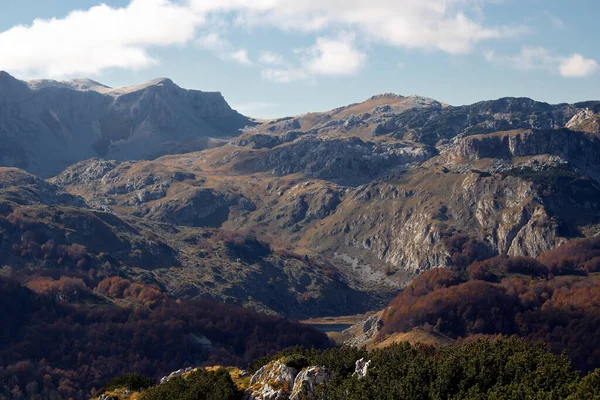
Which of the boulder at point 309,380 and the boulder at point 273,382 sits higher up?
the boulder at point 309,380

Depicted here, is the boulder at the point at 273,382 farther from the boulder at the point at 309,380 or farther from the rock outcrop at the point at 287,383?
the boulder at the point at 309,380

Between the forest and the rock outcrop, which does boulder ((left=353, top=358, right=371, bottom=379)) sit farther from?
the rock outcrop

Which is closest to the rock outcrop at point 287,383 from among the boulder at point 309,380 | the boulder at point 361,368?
the boulder at point 309,380

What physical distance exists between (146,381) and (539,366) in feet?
230

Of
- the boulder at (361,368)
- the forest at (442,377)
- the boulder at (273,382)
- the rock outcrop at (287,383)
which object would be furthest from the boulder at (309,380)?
the boulder at (361,368)

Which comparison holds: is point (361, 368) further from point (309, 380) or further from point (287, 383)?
point (287, 383)

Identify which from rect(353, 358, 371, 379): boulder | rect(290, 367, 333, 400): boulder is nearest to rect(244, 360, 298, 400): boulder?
rect(290, 367, 333, 400): boulder

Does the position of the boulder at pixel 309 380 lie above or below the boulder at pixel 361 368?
below

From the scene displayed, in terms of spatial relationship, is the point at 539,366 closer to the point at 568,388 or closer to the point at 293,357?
the point at 568,388

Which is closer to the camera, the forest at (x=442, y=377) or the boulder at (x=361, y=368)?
the forest at (x=442, y=377)

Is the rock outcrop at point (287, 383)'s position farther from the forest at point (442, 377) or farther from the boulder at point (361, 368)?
the boulder at point (361, 368)

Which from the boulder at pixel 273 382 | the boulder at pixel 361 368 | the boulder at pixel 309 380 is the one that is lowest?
the boulder at pixel 273 382

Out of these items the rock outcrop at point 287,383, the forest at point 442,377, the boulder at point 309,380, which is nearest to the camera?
the forest at point 442,377

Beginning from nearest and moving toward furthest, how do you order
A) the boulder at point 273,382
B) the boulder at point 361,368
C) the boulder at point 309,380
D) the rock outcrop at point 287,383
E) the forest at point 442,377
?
the forest at point 442,377
the boulder at point 309,380
the rock outcrop at point 287,383
the boulder at point 361,368
the boulder at point 273,382
